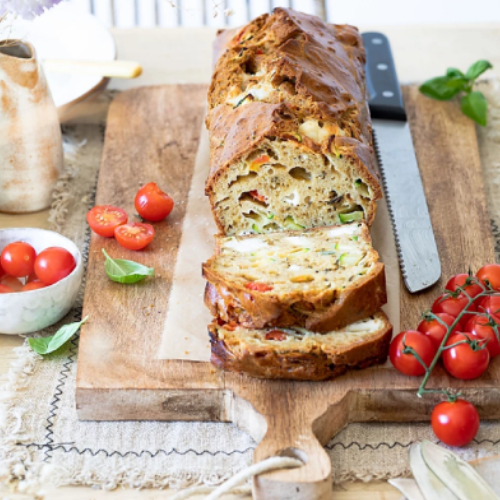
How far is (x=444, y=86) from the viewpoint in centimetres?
513

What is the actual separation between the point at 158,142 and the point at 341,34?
1.24 meters

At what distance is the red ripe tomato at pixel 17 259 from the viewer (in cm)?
367

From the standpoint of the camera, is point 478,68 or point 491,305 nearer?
point 491,305

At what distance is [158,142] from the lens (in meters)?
4.84

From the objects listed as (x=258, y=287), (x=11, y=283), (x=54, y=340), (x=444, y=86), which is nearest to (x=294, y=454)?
(x=258, y=287)

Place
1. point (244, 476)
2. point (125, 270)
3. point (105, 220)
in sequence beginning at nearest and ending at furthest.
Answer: point (244, 476) < point (125, 270) < point (105, 220)

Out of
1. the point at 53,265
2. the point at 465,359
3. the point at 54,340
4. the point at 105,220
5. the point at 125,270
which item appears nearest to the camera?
the point at 465,359

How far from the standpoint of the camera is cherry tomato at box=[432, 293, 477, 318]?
3.40 meters

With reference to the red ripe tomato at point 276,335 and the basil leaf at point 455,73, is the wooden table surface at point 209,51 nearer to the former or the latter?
the basil leaf at point 455,73

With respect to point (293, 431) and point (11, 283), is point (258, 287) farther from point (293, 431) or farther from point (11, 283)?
point (11, 283)

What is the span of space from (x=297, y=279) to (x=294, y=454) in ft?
2.51

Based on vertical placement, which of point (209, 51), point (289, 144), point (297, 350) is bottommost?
point (209, 51)

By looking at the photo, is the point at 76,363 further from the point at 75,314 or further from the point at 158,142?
the point at 158,142

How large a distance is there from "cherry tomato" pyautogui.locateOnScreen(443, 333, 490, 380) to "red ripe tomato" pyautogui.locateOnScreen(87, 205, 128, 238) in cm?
176
